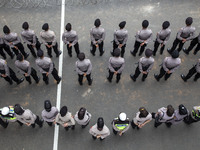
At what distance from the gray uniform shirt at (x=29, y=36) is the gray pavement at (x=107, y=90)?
1.00 metres

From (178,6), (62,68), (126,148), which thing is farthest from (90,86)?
(178,6)

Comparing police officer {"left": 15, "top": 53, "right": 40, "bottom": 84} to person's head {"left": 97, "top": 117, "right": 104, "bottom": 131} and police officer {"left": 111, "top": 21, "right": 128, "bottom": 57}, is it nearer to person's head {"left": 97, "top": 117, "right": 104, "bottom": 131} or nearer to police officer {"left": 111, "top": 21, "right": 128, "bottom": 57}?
person's head {"left": 97, "top": 117, "right": 104, "bottom": 131}

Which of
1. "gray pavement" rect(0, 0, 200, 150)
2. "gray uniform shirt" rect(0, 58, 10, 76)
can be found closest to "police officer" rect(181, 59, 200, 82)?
"gray pavement" rect(0, 0, 200, 150)

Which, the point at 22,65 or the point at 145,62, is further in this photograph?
the point at 145,62

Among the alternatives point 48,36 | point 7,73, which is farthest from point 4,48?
point 48,36

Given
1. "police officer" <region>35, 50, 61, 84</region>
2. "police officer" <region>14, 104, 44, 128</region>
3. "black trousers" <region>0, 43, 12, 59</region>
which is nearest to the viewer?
"police officer" <region>14, 104, 44, 128</region>

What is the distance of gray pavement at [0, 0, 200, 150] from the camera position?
242 inches

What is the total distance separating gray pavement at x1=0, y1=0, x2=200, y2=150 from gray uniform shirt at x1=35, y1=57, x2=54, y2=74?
3.32 ft

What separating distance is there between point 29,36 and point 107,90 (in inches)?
135

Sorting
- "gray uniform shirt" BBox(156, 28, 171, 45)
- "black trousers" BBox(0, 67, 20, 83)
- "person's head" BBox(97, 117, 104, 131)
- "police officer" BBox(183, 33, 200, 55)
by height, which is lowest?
"person's head" BBox(97, 117, 104, 131)

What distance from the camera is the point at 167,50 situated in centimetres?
820

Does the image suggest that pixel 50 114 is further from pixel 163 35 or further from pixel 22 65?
pixel 163 35

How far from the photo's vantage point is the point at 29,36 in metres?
7.07

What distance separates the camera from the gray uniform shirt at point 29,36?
275 inches
